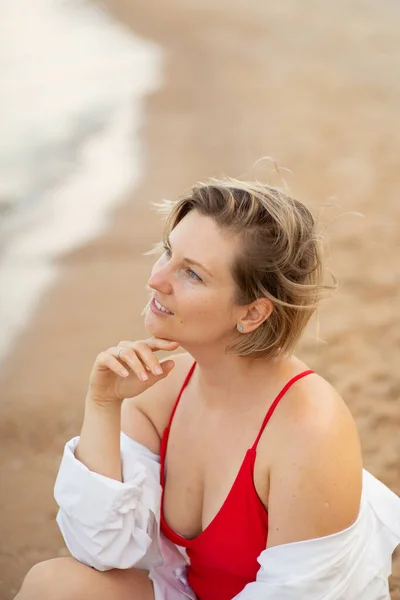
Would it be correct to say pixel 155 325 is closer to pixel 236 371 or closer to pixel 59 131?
pixel 236 371

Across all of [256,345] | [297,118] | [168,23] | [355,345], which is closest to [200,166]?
[297,118]

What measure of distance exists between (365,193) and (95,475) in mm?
3735

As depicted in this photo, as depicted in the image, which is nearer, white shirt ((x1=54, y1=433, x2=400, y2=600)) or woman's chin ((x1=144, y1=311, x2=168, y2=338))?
Result: white shirt ((x1=54, y1=433, x2=400, y2=600))

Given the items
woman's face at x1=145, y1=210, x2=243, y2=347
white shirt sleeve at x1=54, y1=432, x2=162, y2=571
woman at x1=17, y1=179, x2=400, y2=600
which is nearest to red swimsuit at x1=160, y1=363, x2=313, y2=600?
woman at x1=17, y1=179, x2=400, y2=600

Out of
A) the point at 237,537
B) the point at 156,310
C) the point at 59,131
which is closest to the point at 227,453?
the point at 237,537

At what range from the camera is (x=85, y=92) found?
7.12 meters

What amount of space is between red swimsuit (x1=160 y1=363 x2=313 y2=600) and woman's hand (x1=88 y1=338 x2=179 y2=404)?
11.9 inches

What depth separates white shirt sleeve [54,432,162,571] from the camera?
2.13 m

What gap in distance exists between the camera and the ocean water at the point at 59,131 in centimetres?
530

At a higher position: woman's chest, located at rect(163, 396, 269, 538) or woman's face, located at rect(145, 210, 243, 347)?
woman's face, located at rect(145, 210, 243, 347)

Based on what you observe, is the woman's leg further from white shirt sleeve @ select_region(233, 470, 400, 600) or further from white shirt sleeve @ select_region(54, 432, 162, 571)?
white shirt sleeve @ select_region(233, 470, 400, 600)

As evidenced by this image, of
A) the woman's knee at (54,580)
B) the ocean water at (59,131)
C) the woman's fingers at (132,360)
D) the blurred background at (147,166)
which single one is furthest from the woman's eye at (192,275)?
the ocean water at (59,131)

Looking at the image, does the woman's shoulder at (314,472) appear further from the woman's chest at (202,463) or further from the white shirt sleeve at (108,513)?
the white shirt sleeve at (108,513)

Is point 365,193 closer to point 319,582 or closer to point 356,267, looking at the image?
point 356,267
